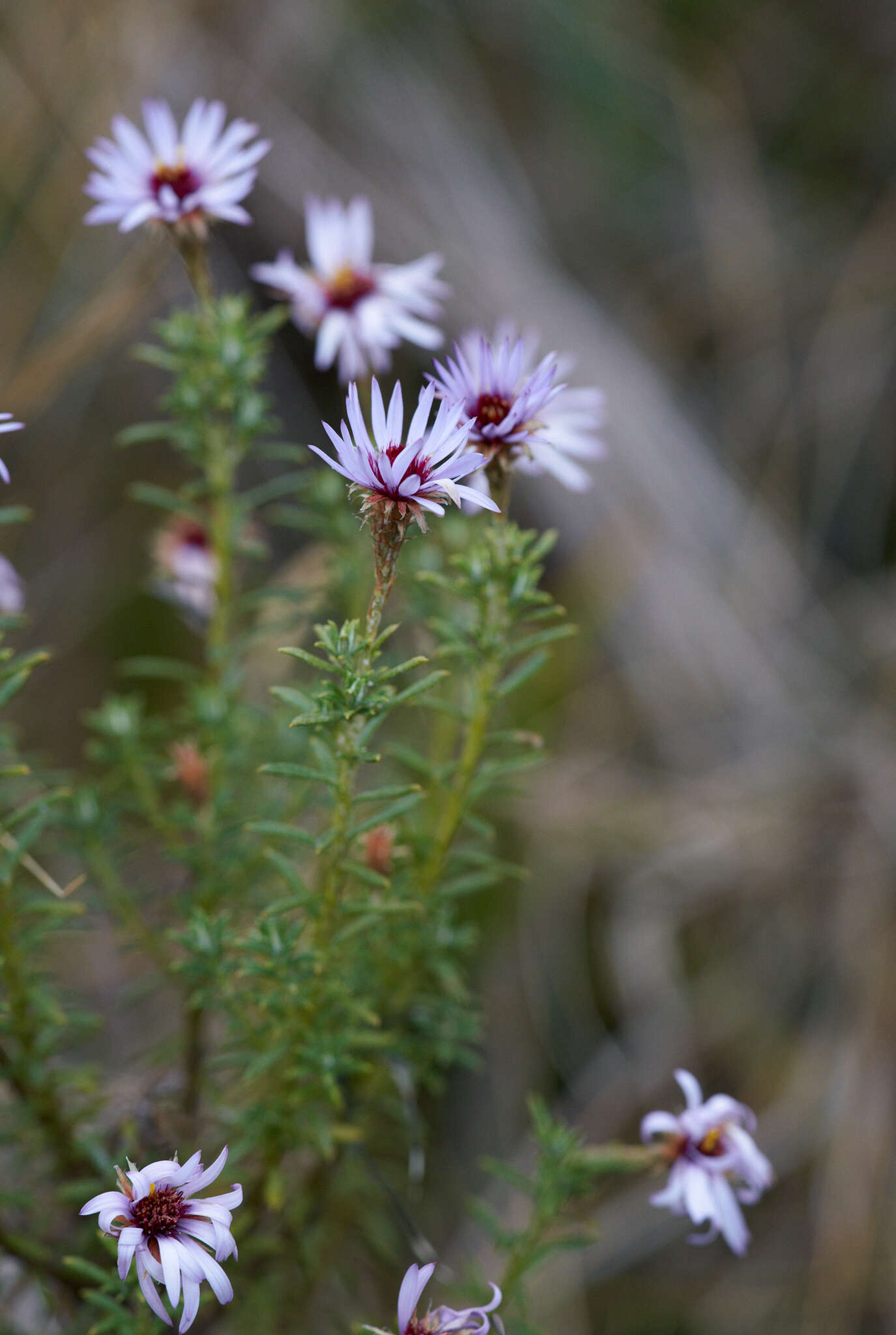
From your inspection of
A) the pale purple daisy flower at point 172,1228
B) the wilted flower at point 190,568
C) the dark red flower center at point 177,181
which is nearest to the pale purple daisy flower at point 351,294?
the dark red flower center at point 177,181

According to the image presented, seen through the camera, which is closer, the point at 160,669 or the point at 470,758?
the point at 470,758

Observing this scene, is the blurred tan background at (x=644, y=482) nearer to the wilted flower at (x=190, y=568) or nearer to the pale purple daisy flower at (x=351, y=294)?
the wilted flower at (x=190, y=568)

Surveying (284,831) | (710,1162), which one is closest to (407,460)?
(284,831)

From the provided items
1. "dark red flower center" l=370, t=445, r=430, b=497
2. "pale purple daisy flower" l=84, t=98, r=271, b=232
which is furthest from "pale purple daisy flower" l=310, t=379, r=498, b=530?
"pale purple daisy flower" l=84, t=98, r=271, b=232

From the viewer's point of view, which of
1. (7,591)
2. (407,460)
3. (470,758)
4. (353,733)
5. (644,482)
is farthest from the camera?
(644,482)

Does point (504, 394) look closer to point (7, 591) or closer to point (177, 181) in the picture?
point (177, 181)

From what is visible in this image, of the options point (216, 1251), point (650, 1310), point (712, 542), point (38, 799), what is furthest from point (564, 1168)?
point (712, 542)
